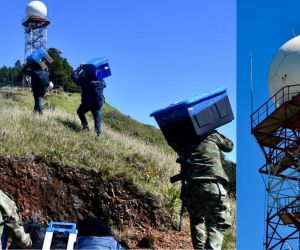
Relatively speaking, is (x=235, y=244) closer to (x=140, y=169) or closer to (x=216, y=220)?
(x=140, y=169)

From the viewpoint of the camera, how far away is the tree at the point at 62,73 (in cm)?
3118

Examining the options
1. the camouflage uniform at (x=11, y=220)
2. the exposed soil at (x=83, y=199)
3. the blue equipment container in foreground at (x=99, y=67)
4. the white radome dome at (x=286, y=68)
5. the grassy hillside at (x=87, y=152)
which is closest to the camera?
the camouflage uniform at (x=11, y=220)

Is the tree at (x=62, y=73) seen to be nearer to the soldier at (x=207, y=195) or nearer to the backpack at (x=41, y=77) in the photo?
the backpack at (x=41, y=77)

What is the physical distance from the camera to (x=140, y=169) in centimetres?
1073

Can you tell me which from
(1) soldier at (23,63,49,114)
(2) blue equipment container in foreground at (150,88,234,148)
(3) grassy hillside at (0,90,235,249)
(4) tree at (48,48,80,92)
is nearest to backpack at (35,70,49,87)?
(1) soldier at (23,63,49,114)

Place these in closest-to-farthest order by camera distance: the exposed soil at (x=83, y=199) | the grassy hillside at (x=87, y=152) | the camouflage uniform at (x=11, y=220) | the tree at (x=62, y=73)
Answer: the camouflage uniform at (x=11, y=220) < the exposed soil at (x=83, y=199) < the grassy hillside at (x=87, y=152) < the tree at (x=62, y=73)

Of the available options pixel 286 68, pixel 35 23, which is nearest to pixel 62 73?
pixel 35 23

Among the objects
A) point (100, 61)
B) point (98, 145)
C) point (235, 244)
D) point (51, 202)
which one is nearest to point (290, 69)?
point (100, 61)

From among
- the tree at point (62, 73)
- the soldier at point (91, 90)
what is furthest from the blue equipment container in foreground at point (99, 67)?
the tree at point (62, 73)

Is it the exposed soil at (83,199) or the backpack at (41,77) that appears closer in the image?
the exposed soil at (83,199)

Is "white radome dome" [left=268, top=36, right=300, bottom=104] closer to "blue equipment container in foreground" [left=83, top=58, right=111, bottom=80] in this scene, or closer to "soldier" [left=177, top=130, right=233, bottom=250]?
"blue equipment container in foreground" [left=83, top=58, right=111, bottom=80]

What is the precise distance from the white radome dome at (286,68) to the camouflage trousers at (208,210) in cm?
1353

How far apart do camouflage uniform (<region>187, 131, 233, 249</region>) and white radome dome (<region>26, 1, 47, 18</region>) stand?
29.4 meters

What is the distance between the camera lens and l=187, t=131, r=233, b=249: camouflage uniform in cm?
601
